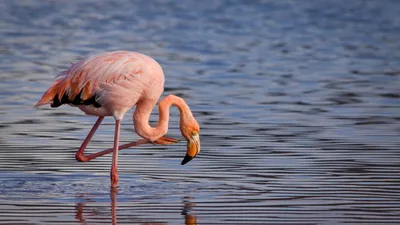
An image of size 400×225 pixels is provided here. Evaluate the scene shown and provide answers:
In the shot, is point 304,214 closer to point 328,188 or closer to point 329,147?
point 328,188

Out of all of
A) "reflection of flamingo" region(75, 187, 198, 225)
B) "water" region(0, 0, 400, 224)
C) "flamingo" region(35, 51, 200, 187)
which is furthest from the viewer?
"flamingo" region(35, 51, 200, 187)

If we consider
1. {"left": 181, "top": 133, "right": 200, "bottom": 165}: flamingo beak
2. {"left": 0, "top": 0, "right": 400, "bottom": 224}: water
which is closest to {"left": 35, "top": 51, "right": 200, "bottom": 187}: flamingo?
{"left": 181, "top": 133, "right": 200, "bottom": 165}: flamingo beak

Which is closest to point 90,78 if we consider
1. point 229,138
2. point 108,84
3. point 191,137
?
point 108,84

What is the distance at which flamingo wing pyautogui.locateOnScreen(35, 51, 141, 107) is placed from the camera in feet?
32.0

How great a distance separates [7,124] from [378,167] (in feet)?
14.8

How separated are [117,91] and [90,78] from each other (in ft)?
0.87

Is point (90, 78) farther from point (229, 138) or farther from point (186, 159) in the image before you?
point (229, 138)

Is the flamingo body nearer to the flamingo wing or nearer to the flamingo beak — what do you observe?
the flamingo wing

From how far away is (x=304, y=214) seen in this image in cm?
795

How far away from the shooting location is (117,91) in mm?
9750

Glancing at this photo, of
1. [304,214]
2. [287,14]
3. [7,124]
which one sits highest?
[304,214]

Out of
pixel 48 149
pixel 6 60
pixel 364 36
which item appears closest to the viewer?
pixel 48 149

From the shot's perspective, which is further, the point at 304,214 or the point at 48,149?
the point at 48,149

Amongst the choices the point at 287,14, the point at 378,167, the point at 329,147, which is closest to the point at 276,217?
the point at 378,167
